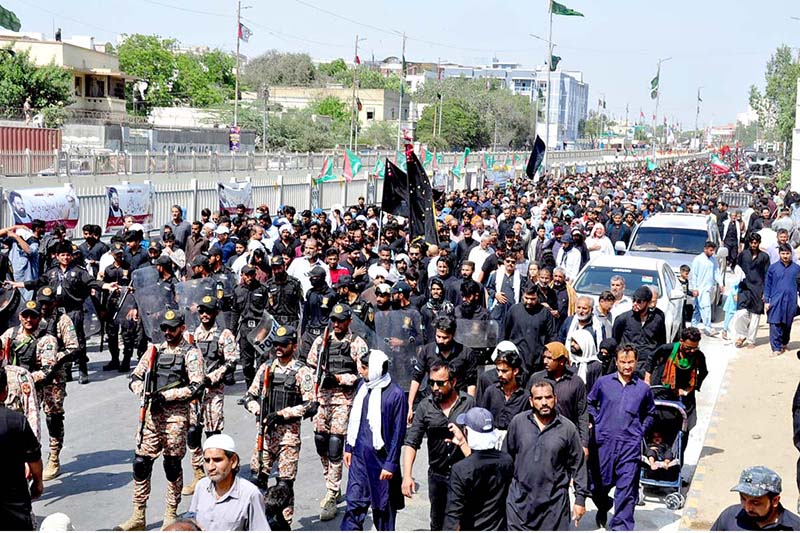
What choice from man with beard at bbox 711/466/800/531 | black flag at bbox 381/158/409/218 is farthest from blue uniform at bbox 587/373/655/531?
black flag at bbox 381/158/409/218

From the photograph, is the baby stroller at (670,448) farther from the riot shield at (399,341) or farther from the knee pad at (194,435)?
the knee pad at (194,435)

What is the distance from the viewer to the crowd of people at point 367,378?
21.0 feet

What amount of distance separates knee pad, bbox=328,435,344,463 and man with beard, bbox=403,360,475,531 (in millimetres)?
1383

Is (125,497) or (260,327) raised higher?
(260,327)

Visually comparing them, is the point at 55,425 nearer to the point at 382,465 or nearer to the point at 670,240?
the point at 382,465

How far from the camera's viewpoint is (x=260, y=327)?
11.2 meters

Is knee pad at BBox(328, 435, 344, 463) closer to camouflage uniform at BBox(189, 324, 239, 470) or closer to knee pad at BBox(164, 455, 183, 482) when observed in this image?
camouflage uniform at BBox(189, 324, 239, 470)

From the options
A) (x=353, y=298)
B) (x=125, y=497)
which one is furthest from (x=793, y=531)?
(x=353, y=298)

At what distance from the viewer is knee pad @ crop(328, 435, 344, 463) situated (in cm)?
827

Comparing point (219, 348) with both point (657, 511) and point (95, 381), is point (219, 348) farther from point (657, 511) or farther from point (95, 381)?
point (95, 381)

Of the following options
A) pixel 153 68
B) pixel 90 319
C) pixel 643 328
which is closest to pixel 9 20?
pixel 90 319

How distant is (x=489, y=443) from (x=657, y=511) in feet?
11.4

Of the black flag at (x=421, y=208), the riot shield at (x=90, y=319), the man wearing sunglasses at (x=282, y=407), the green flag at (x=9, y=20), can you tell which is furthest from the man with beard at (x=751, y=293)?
the green flag at (x=9, y=20)

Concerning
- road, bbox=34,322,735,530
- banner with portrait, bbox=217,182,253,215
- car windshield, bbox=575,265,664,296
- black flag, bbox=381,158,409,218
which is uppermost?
black flag, bbox=381,158,409,218
